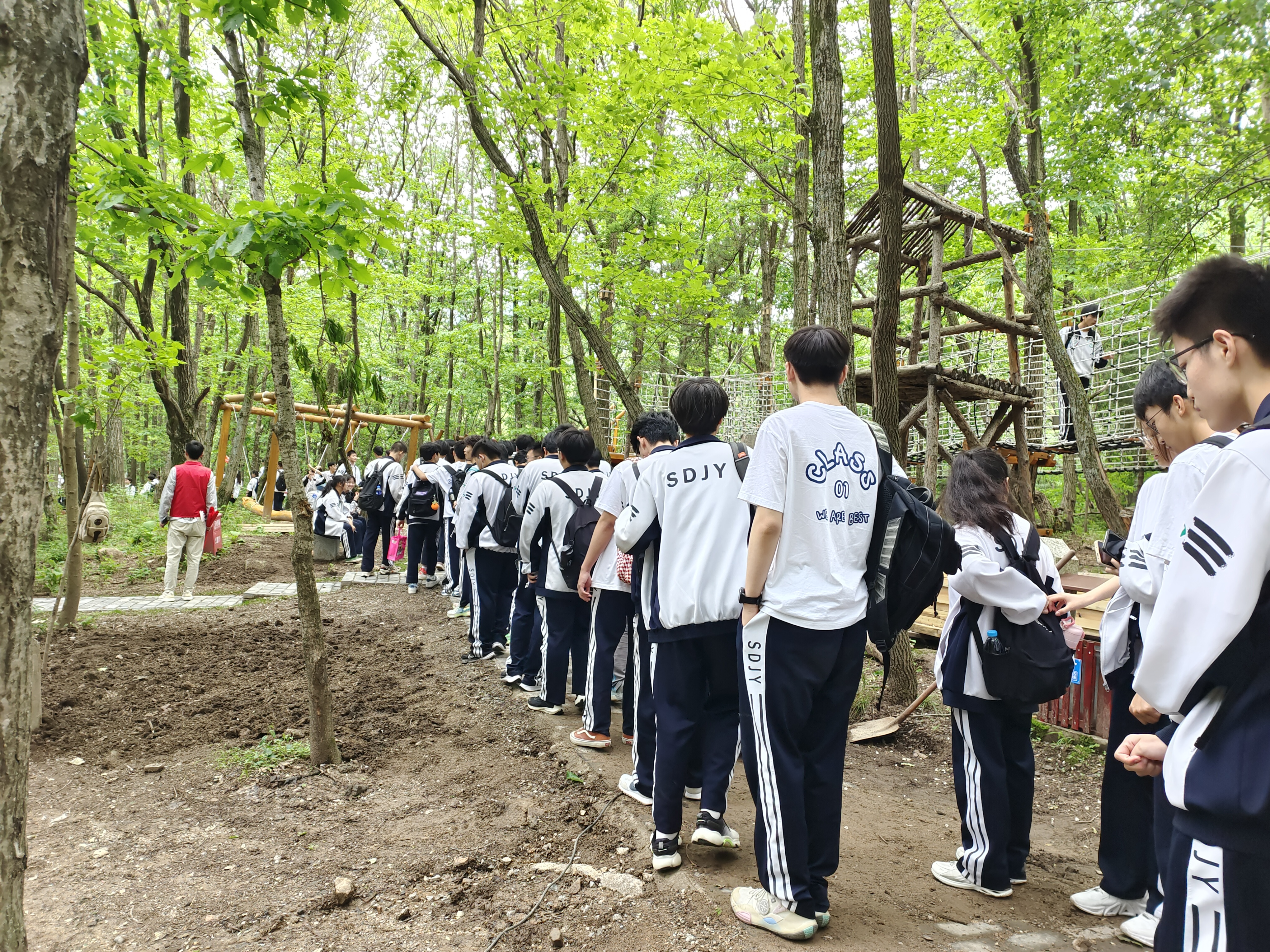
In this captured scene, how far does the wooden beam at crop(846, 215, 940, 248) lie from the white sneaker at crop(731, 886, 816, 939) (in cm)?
684

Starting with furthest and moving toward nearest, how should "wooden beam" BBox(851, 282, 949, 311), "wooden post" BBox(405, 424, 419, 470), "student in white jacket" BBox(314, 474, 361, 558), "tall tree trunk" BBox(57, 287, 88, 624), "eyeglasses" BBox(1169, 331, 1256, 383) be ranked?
1. "wooden post" BBox(405, 424, 419, 470)
2. "student in white jacket" BBox(314, 474, 361, 558)
3. "wooden beam" BBox(851, 282, 949, 311)
4. "tall tree trunk" BBox(57, 287, 88, 624)
5. "eyeglasses" BBox(1169, 331, 1256, 383)

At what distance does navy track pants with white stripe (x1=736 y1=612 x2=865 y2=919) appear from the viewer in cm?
271

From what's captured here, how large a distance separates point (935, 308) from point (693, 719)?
6.23 metres

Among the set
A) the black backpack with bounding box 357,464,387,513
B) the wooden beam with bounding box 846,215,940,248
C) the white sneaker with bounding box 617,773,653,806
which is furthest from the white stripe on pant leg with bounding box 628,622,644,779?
the black backpack with bounding box 357,464,387,513

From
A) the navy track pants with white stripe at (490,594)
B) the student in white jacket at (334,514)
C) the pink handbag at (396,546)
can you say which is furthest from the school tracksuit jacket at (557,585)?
the pink handbag at (396,546)

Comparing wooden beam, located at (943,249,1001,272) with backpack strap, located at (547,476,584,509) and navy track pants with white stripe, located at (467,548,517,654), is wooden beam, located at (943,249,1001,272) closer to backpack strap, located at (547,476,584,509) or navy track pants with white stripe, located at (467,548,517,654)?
backpack strap, located at (547,476,584,509)

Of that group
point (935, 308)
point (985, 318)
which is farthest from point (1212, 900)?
point (985, 318)

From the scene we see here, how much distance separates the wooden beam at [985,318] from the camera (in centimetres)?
789

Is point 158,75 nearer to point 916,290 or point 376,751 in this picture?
point 376,751

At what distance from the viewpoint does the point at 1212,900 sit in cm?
142

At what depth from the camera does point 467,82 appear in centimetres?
682

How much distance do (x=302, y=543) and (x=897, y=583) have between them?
3426mm

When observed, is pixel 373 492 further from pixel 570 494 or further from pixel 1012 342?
pixel 1012 342

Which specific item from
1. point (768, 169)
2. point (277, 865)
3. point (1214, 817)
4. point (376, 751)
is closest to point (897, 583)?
point (1214, 817)
